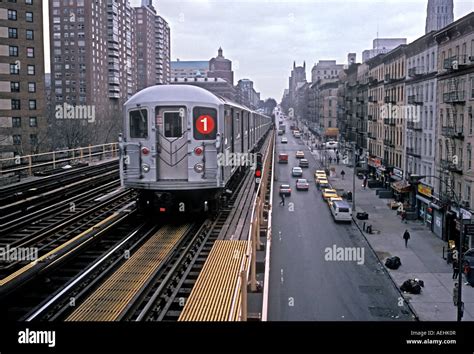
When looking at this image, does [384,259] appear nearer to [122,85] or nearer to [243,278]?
[243,278]

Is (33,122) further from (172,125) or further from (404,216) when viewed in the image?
(172,125)

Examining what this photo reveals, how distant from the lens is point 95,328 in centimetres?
236

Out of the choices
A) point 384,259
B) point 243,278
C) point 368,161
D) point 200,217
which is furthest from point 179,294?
point 368,161

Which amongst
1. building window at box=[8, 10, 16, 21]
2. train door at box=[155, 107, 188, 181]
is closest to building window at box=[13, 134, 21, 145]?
building window at box=[8, 10, 16, 21]

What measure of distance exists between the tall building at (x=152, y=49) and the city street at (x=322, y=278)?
1028 centimetres

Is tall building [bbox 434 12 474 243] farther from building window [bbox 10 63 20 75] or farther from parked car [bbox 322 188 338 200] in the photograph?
building window [bbox 10 63 20 75]

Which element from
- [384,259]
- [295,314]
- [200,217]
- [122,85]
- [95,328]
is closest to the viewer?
[95,328]

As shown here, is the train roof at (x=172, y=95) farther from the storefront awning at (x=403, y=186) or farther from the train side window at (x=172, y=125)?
the storefront awning at (x=403, y=186)

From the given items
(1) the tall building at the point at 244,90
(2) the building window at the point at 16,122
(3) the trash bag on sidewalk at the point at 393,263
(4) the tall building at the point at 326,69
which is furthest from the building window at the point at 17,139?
(4) the tall building at the point at 326,69

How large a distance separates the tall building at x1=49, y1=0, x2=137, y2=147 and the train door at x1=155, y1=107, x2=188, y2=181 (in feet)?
121

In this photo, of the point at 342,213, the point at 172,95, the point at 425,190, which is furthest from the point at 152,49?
the point at 172,95

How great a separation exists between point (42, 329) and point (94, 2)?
49.6 metres

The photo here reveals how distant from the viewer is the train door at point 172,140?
30.8 ft

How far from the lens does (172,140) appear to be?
9383mm
